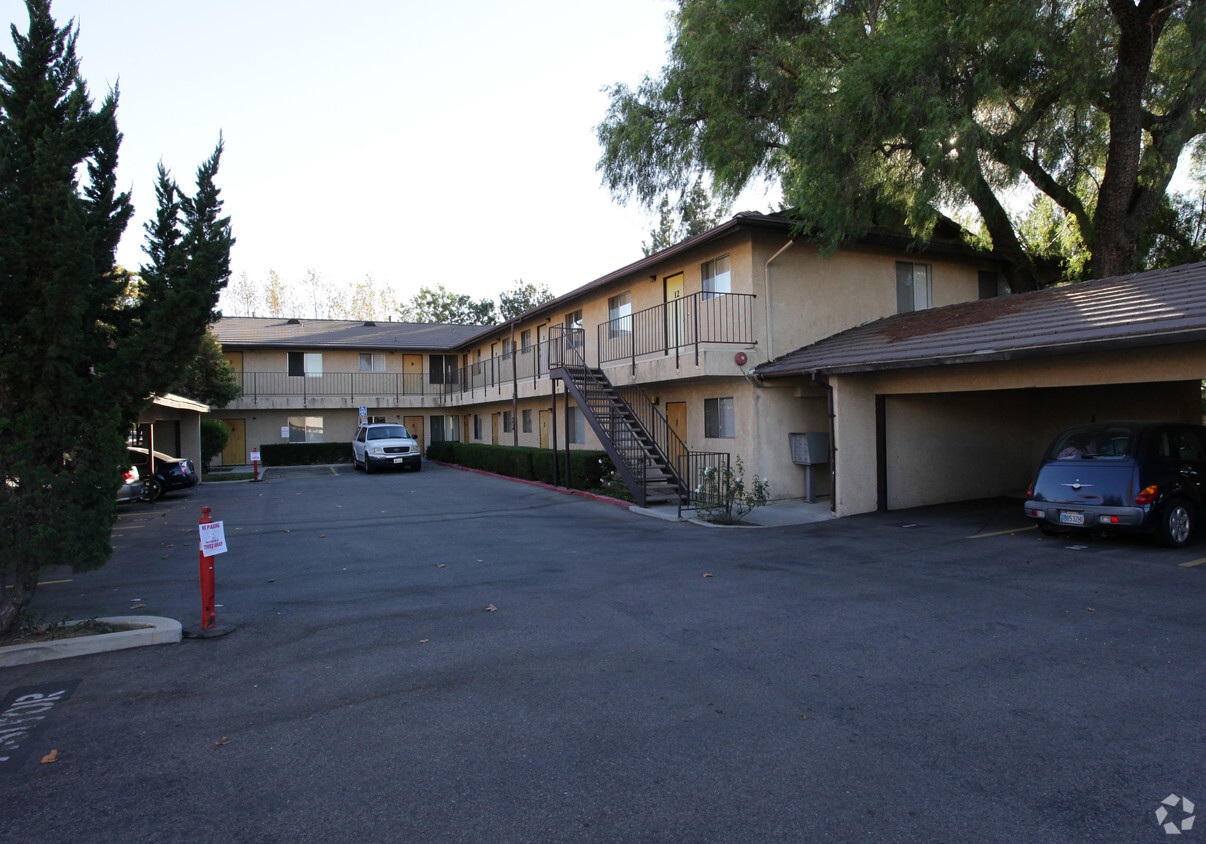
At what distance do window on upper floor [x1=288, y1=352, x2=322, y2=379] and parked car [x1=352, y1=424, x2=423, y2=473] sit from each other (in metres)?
7.86

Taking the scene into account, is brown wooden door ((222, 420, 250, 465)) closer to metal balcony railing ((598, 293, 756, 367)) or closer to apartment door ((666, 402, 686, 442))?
metal balcony railing ((598, 293, 756, 367))

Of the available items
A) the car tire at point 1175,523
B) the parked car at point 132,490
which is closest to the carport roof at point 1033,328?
the car tire at point 1175,523

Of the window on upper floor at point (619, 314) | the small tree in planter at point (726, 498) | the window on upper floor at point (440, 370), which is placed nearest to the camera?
the small tree in planter at point (726, 498)

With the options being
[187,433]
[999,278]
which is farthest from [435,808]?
[187,433]

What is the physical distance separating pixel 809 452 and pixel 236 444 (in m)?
28.4

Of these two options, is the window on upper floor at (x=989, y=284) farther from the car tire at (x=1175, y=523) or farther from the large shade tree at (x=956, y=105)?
the car tire at (x=1175, y=523)

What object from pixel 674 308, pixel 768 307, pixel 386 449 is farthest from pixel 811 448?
pixel 386 449

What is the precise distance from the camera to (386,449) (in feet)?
87.4

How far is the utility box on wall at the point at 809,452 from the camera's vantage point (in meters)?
14.5

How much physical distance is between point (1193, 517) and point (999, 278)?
1065 cm

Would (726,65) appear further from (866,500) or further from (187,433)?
(187,433)

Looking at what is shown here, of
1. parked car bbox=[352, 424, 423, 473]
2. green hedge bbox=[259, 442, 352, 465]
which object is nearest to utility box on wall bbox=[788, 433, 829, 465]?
parked car bbox=[352, 424, 423, 473]

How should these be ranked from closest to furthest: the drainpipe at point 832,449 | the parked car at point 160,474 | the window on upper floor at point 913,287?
the drainpipe at point 832,449 → the window on upper floor at point 913,287 → the parked car at point 160,474

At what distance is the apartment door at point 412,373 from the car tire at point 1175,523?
31447 mm
